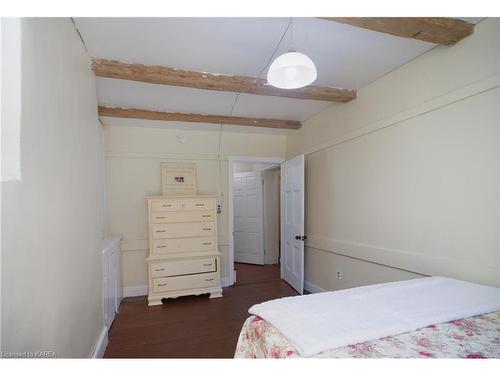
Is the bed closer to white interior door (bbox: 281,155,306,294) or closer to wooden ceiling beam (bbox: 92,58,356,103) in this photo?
wooden ceiling beam (bbox: 92,58,356,103)

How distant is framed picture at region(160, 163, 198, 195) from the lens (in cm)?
379

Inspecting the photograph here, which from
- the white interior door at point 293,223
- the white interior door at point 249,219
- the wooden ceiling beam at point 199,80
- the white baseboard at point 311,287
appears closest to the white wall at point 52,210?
the wooden ceiling beam at point 199,80

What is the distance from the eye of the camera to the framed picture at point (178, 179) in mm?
3785

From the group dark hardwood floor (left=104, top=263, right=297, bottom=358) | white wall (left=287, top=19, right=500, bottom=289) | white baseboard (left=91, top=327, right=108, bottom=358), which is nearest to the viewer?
white wall (left=287, top=19, right=500, bottom=289)

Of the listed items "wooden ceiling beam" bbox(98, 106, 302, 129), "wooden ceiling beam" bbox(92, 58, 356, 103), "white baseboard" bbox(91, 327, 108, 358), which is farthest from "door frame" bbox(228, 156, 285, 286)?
"white baseboard" bbox(91, 327, 108, 358)

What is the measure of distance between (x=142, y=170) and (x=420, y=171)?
11.3 ft

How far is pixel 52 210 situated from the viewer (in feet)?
4.03

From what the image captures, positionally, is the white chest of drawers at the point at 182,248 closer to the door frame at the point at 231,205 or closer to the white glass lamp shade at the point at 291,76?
the door frame at the point at 231,205

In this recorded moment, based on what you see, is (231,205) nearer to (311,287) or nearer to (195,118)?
(195,118)

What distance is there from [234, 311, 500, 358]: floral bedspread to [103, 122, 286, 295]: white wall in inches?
115

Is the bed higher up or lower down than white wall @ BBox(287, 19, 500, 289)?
lower down

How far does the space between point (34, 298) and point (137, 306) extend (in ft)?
8.37

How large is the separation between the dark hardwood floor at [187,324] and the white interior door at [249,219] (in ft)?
4.35
